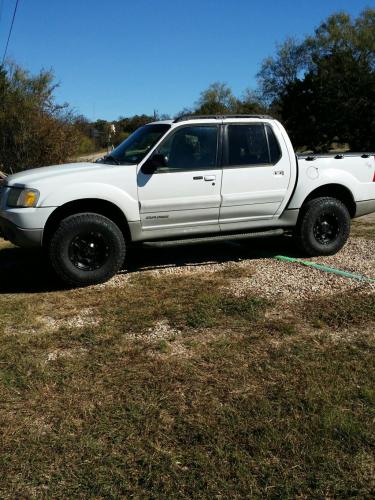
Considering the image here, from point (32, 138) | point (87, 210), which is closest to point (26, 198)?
point (87, 210)

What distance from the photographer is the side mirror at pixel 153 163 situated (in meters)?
5.59

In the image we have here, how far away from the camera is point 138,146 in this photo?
19.5ft

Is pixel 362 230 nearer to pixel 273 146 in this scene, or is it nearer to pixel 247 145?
pixel 273 146

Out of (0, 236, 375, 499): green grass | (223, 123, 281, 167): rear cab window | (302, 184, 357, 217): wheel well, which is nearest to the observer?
(0, 236, 375, 499): green grass

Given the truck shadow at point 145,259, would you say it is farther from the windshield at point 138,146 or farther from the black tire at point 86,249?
the windshield at point 138,146

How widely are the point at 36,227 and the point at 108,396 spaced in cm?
255

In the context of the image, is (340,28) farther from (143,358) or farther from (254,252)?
(143,358)

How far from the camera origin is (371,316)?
450 cm

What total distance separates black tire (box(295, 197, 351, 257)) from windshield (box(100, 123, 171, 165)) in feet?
7.11

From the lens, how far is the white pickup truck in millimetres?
5320

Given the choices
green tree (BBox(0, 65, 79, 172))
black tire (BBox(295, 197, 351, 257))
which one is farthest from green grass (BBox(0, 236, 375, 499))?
green tree (BBox(0, 65, 79, 172))

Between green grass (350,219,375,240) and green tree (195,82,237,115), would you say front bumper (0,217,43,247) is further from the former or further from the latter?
green tree (195,82,237,115)

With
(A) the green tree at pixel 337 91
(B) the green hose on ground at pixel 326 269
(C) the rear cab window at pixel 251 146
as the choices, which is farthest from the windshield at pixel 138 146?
(A) the green tree at pixel 337 91

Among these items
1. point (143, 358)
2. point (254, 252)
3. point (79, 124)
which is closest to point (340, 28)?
point (79, 124)
